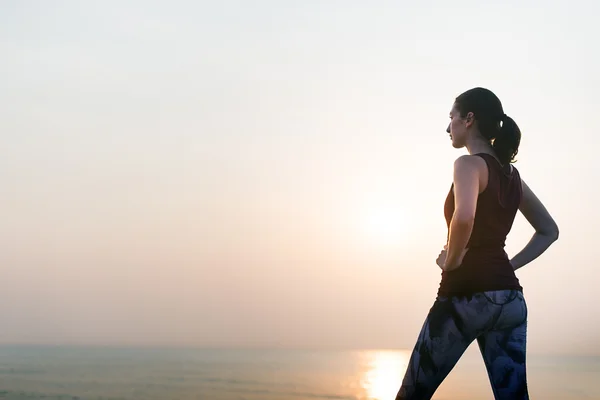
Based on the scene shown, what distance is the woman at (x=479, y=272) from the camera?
3432mm

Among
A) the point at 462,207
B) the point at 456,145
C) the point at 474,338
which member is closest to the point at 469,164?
the point at 462,207

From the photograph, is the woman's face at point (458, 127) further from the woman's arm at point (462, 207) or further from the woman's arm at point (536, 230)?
the woman's arm at point (536, 230)

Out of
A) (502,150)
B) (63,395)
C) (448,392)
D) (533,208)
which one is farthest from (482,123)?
(448,392)

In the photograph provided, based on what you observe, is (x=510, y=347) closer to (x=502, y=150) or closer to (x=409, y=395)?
(x=409, y=395)

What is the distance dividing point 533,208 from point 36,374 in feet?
307

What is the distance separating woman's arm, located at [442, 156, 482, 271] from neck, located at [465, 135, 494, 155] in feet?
0.56

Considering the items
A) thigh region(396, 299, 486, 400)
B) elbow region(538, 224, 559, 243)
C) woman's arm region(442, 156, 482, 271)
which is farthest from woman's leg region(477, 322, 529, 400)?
elbow region(538, 224, 559, 243)

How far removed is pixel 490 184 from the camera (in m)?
3.52

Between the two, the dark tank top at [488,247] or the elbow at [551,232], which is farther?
the elbow at [551,232]

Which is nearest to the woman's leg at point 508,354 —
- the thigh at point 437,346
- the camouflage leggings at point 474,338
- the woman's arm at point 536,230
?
the camouflage leggings at point 474,338

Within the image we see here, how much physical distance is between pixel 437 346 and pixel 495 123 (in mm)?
1086

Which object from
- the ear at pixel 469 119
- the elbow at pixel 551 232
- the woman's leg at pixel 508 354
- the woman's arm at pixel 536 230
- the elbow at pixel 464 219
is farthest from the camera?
the elbow at pixel 551 232

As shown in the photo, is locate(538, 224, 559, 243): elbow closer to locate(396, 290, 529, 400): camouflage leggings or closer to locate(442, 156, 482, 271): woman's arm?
locate(396, 290, 529, 400): camouflage leggings

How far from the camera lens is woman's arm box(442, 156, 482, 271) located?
10.9 feet
